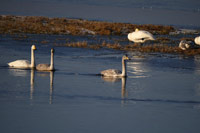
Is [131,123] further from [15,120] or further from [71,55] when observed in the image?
[71,55]

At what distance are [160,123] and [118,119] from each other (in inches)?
41.2

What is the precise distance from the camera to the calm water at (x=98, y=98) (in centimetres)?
1248

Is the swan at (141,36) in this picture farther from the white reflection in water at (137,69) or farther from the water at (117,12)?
the water at (117,12)

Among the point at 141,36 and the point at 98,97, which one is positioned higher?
the point at 141,36

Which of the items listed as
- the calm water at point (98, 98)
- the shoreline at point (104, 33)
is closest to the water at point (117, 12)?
the shoreline at point (104, 33)

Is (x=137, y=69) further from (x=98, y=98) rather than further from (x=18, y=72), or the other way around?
(x=98, y=98)

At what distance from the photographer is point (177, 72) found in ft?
68.7

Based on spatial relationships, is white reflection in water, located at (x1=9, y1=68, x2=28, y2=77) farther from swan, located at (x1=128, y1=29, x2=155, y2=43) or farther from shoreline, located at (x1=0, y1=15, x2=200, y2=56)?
swan, located at (x1=128, y1=29, x2=155, y2=43)

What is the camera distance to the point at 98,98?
15.2 metres

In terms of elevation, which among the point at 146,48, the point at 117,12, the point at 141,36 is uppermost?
the point at 117,12

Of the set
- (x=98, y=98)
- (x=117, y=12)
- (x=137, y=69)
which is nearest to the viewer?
(x=98, y=98)

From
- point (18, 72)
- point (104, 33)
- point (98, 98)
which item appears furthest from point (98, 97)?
point (104, 33)

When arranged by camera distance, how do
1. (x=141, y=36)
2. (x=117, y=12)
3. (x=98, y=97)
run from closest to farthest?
(x=98, y=97)
(x=141, y=36)
(x=117, y=12)

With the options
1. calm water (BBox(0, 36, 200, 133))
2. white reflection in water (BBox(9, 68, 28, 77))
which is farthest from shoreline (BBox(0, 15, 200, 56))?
white reflection in water (BBox(9, 68, 28, 77))
